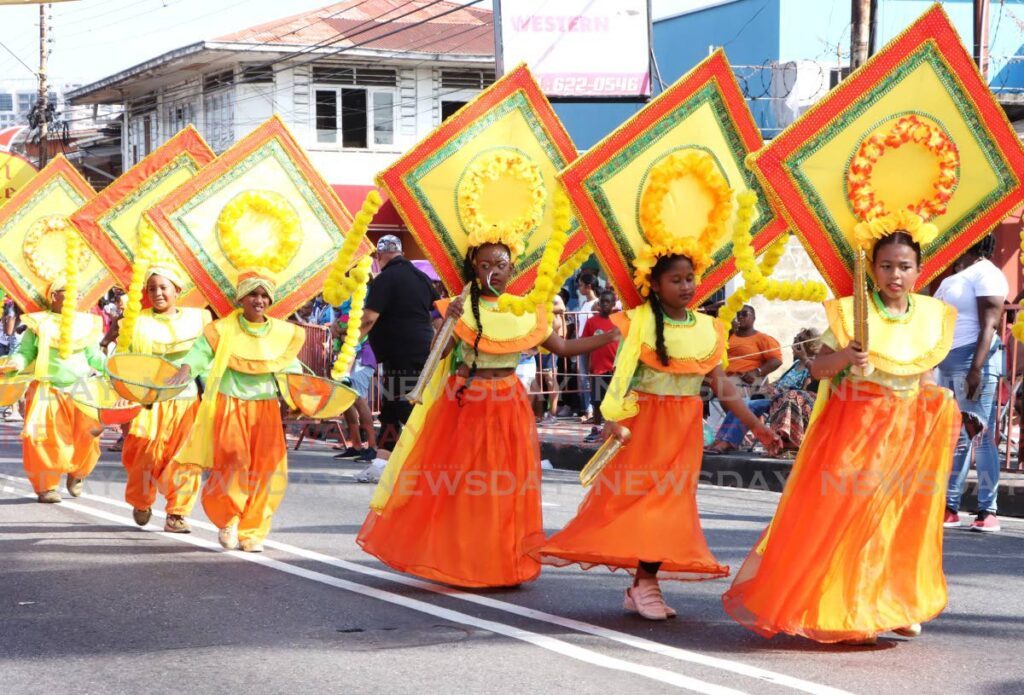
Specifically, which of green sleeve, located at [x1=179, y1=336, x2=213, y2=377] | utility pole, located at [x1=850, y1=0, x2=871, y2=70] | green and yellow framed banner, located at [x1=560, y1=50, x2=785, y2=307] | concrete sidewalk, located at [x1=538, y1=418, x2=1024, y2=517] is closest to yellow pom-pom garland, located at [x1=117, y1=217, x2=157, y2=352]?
green sleeve, located at [x1=179, y1=336, x2=213, y2=377]

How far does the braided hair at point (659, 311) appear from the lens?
267 inches

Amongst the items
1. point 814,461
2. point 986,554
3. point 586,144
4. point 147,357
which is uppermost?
point 586,144

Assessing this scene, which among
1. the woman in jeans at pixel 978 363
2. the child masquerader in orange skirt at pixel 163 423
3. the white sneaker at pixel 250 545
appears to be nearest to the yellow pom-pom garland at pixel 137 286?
the child masquerader in orange skirt at pixel 163 423

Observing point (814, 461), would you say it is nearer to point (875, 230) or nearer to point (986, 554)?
point (875, 230)

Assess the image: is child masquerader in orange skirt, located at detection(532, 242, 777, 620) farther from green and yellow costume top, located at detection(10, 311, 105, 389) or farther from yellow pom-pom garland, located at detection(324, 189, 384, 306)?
green and yellow costume top, located at detection(10, 311, 105, 389)

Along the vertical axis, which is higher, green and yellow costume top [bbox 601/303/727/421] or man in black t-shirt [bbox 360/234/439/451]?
man in black t-shirt [bbox 360/234/439/451]

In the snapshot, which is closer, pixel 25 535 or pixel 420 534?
pixel 420 534

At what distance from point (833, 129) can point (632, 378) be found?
1.38 meters

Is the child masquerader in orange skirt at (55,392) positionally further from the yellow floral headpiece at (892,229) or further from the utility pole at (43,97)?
the utility pole at (43,97)

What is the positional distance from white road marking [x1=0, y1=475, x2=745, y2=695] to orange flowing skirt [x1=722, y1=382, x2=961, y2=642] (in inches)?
23.6

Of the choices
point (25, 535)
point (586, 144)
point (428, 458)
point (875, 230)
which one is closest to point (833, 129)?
point (875, 230)

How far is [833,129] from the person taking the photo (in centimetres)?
647

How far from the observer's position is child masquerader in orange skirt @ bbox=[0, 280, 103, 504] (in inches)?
435

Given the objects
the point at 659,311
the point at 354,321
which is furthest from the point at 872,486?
the point at 354,321
